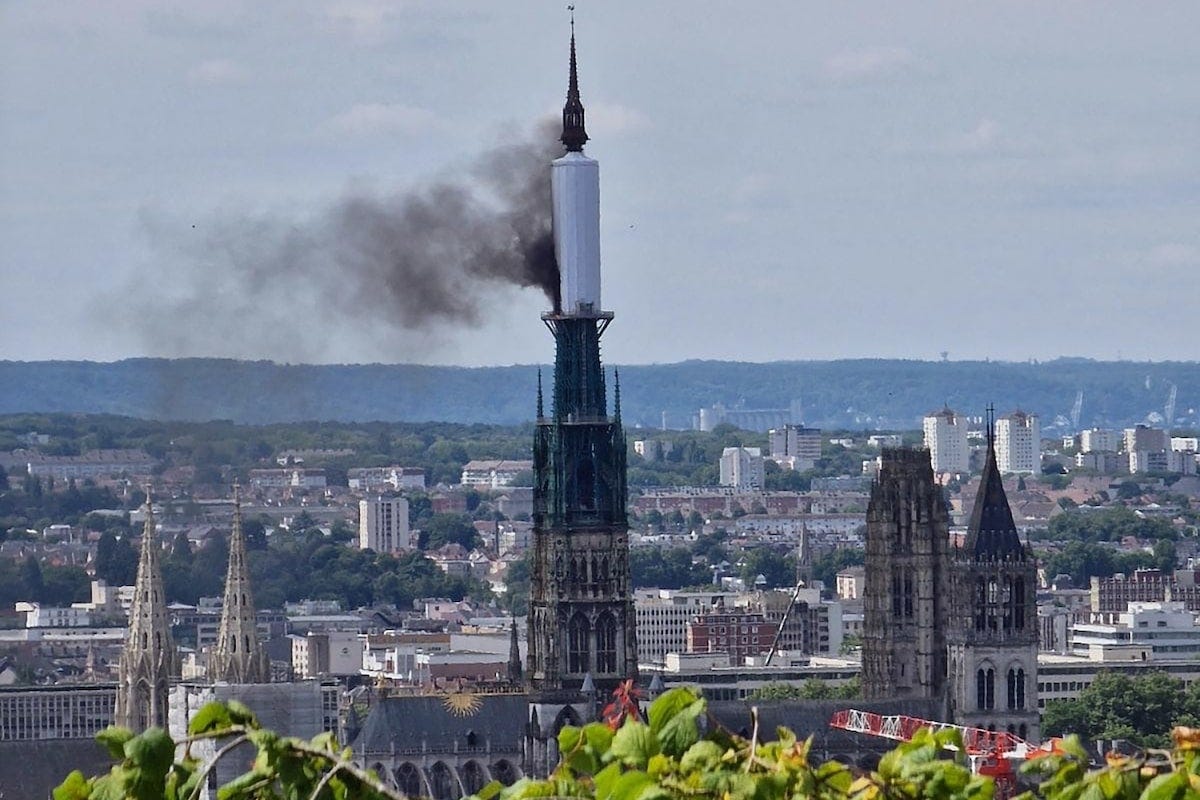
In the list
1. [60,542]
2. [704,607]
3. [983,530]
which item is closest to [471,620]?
[704,607]

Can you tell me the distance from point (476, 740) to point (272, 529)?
104 m

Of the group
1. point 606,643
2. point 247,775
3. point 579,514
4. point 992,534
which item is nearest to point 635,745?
point 247,775

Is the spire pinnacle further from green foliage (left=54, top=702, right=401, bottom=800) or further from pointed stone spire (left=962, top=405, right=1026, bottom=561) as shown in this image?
green foliage (left=54, top=702, right=401, bottom=800)

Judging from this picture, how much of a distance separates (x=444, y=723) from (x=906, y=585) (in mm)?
12488

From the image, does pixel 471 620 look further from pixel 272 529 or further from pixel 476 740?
pixel 476 740

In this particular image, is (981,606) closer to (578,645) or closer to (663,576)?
(578,645)

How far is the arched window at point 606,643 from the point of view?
77.2 meters

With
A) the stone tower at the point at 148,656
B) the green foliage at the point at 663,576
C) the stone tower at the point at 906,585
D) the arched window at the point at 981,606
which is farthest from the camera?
the green foliage at the point at 663,576

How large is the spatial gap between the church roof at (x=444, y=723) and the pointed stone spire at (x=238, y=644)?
102 inches

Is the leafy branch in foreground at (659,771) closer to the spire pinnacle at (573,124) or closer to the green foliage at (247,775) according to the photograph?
the green foliage at (247,775)

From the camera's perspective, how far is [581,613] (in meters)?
77.5

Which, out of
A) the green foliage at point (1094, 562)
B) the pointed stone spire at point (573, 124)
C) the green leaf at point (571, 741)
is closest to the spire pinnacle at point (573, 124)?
the pointed stone spire at point (573, 124)

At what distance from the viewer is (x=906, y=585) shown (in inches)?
3334

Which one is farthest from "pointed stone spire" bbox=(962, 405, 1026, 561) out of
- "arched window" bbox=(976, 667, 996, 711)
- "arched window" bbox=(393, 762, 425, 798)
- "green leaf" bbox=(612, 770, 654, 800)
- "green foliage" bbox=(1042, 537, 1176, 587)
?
"green foliage" bbox=(1042, 537, 1176, 587)
